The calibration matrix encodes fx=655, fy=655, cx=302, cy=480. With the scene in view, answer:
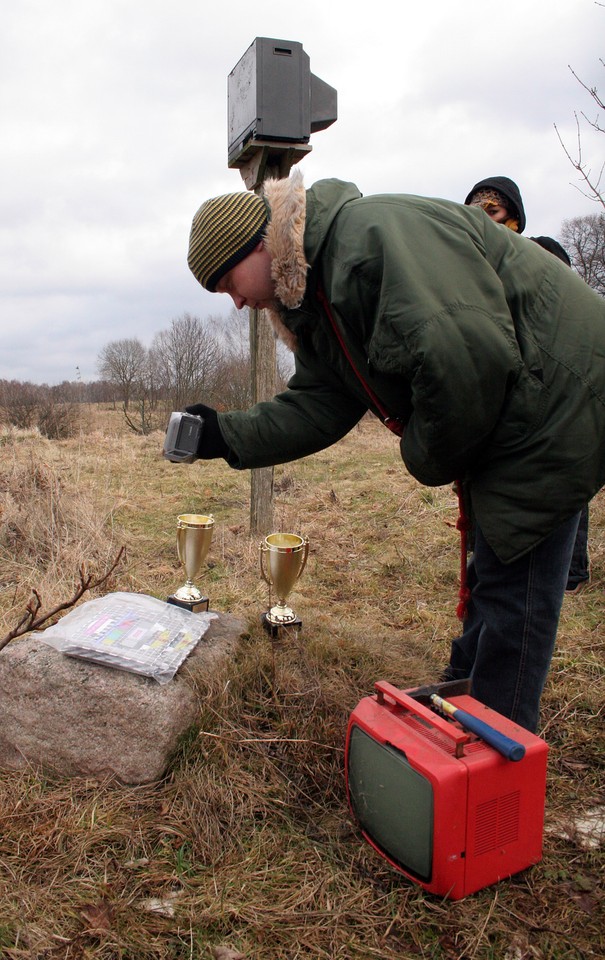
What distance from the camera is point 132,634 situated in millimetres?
2289

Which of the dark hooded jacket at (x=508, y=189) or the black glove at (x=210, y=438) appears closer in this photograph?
the black glove at (x=210, y=438)

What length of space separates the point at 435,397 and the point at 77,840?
1.53 meters

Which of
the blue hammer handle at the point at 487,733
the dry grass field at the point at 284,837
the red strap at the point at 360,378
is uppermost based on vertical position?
the red strap at the point at 360,378

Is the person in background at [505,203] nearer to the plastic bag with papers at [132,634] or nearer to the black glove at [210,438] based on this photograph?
the black glove at [210,438]

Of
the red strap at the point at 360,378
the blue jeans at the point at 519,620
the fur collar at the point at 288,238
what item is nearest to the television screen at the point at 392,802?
the blue jeans at the point at 519,620

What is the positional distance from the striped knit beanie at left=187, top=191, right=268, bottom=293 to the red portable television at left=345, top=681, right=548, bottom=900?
124cm

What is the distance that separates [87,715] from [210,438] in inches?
38.8

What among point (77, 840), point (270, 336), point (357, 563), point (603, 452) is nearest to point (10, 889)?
point (77, 840)

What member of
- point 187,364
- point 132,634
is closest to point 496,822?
point 132,634

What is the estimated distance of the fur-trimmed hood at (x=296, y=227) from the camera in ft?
5.48

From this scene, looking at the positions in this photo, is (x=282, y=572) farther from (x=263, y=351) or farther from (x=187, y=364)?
(x=187, y=364)

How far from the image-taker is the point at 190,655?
231 cm

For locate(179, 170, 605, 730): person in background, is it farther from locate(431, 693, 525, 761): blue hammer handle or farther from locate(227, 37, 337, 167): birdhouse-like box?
locate(227, 37, 337, 167): birdhouse-like box

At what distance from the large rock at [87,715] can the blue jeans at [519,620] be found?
94 cm
